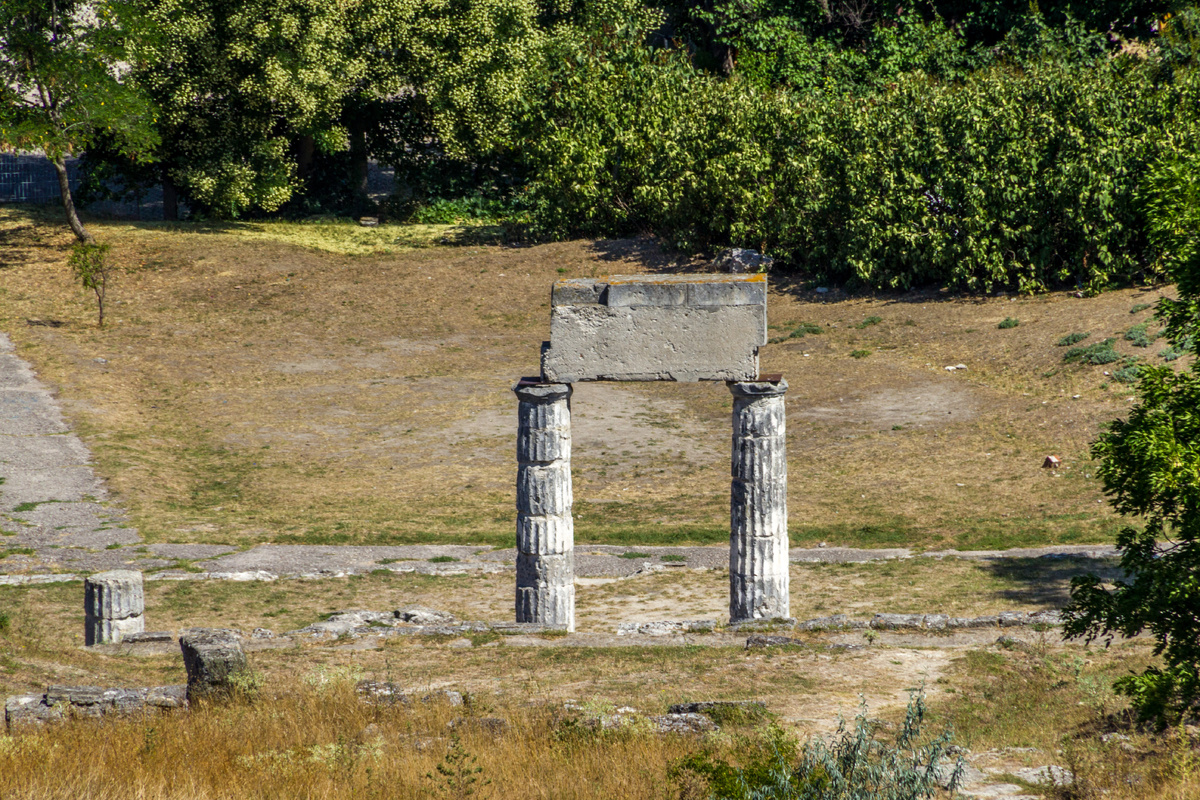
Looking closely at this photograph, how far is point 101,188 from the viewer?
40125 millimetres

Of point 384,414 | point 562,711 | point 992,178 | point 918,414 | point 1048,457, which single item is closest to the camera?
point 562,711

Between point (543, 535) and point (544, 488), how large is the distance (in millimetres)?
536

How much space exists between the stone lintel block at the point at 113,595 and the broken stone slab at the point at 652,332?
5124 millimetres

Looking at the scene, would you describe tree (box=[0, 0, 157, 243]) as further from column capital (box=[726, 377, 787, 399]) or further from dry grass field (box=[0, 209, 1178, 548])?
column capital (box=[726, 377, 787, 399])

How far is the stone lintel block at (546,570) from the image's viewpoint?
1408 centimetres

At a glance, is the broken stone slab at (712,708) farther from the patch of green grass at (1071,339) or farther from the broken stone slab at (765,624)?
the patch of green grass at (1071,339)

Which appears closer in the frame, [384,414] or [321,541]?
[321,541]

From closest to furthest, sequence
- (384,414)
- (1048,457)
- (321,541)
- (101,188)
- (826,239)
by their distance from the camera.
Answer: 1. (321,541)
2. (1048,457)
3. (384,414)
4. (826,239)
5. (101,188)

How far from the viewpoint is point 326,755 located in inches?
346

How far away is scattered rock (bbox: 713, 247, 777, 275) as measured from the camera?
33.8 metres

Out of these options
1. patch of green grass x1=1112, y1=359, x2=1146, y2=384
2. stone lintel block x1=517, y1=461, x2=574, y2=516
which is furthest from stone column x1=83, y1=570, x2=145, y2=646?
patch of green grass x1=1112, y1=359, x2=1146, y2=384

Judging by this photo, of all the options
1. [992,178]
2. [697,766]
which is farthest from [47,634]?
[992,178]

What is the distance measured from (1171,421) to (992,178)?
22.2m

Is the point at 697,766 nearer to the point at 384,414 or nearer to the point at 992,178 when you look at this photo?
the point at 384,414
